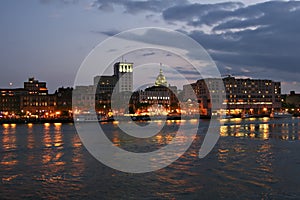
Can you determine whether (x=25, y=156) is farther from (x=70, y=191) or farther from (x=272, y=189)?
(x=272, y=189)

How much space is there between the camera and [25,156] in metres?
21.7

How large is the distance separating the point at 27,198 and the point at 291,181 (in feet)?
30.3

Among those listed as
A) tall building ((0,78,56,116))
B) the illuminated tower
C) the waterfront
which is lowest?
the waterfront

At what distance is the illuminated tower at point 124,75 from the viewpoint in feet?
567

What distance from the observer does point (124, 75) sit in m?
178

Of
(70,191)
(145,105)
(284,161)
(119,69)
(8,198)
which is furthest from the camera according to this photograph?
(119,69)

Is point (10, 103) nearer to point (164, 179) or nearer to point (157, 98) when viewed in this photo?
point (157, 98)

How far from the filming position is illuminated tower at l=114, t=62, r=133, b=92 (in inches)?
6801

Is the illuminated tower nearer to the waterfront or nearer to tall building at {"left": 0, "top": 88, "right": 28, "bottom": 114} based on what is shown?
tall building at {"left": 0, "top": 88, "right": 28, "bottom": 114}

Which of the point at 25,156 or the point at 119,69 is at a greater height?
the point at 119,69

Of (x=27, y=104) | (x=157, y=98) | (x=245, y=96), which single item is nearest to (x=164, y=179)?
(x=27, y=104)

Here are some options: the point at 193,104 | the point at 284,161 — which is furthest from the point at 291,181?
the point at 193,104

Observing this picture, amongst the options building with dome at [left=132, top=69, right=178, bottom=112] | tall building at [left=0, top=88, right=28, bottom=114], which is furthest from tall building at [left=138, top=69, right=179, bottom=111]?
tall building at [left=0, top=88, right=28, bottom=114]

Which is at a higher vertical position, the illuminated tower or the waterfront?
the illuminated tower
